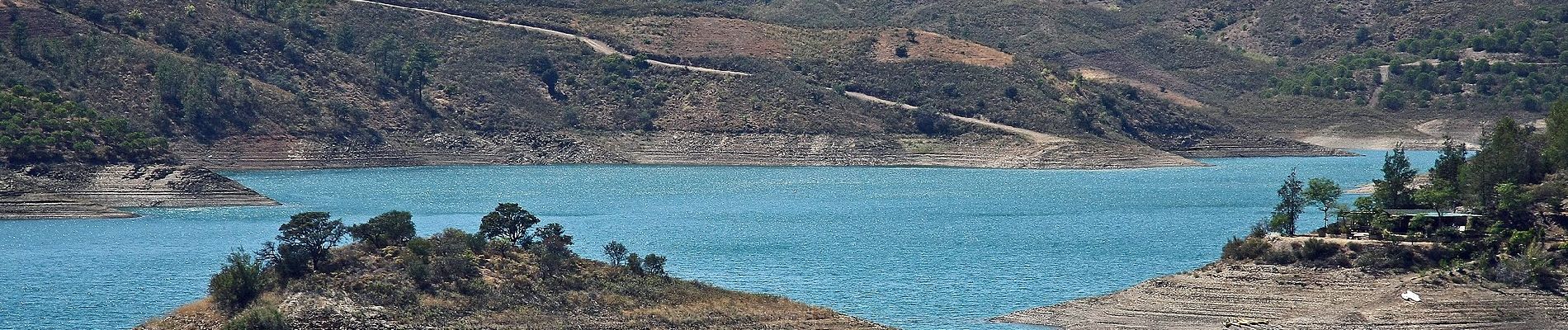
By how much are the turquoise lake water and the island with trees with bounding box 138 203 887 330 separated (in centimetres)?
702

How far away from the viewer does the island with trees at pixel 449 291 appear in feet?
206

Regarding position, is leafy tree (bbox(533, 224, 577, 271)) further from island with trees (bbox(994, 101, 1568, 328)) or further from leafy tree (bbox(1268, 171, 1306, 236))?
leafy tree (bbox(1268, 171, 1306, 236))

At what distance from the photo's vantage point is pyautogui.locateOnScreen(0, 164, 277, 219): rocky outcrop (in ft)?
394

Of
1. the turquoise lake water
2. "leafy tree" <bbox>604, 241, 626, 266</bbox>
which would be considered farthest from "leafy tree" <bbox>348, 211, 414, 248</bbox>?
the turquoise lake water

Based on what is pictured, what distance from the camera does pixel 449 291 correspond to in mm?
65125

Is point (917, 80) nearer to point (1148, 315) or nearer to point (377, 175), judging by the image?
point (377, 175)

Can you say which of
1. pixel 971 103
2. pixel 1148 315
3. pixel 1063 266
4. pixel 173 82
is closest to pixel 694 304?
pixel 1148 315

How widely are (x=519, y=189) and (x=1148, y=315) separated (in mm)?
82255

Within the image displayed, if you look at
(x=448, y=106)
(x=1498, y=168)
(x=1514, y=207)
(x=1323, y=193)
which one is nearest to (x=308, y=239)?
(x=1323, y=193)

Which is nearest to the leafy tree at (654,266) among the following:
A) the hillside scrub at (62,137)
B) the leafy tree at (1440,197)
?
the leafy tree at (1440,197)

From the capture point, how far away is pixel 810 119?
18775 centimetres

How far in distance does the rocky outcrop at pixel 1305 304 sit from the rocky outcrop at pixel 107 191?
6591 cm

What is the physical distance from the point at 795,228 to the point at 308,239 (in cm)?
5008

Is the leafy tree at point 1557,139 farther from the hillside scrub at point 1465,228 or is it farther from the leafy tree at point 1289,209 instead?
the leafy tree at point 1289,209
